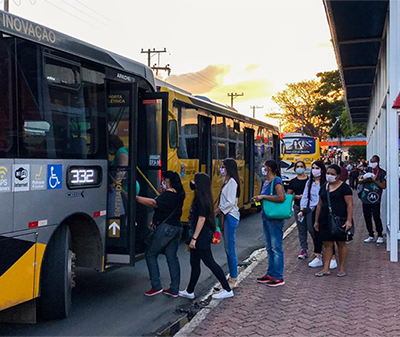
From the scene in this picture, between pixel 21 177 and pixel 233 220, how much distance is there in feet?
10.4

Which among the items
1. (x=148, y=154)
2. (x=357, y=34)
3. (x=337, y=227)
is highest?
(x=357, y=34)

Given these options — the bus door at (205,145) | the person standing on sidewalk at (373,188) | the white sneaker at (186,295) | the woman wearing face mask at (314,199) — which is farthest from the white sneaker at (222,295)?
the person standing on sidewalk at (373,188)

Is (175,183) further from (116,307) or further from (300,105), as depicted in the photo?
(300,105)

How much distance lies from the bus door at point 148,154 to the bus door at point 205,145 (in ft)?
11.0

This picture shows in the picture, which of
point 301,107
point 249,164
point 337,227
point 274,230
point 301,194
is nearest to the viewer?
point 274,230

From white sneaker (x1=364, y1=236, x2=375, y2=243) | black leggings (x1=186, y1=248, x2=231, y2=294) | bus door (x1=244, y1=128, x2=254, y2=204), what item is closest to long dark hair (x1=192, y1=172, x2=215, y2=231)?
black leggings (x1=186, y1=248, x2=231, y2=294)

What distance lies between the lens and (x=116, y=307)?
6.55 meters

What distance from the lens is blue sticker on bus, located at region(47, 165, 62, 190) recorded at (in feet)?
17.5

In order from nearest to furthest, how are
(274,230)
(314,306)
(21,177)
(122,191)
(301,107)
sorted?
(21,177) < (314,306) < (122,191) < (274,230) < (301,107)

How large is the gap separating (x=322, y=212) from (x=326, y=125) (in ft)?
189

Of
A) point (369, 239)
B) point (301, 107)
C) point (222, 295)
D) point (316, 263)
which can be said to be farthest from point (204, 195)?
point (301, 107)

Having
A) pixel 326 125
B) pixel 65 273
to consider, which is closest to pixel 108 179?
pixel 65 273

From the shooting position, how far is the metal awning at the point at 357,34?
1048 cm

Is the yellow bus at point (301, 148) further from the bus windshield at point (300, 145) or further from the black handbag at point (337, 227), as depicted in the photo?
the black handbag at point (337, 227)
